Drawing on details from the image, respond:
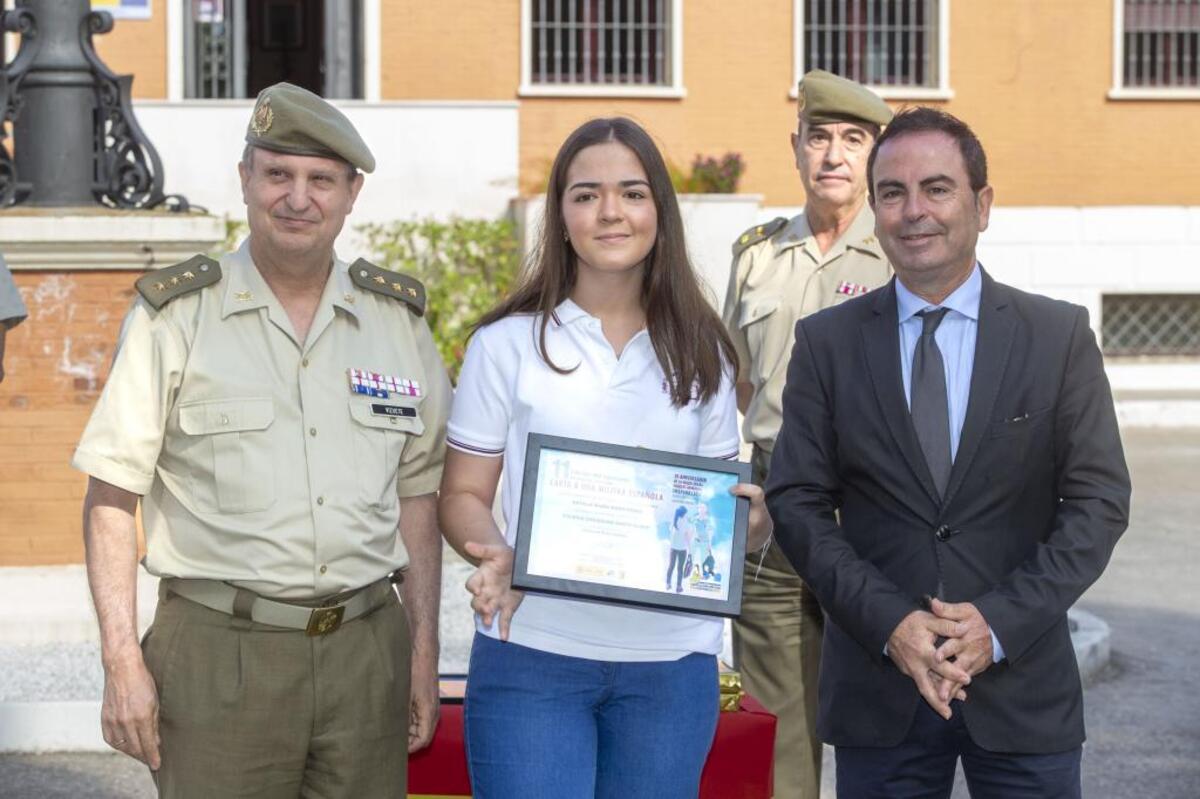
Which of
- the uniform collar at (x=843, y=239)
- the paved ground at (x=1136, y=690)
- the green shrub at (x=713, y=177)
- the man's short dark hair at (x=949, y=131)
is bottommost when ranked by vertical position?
the paved ground at (x=1136, y=690)

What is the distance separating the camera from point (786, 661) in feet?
16.9

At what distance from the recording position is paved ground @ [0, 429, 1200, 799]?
6.15 m

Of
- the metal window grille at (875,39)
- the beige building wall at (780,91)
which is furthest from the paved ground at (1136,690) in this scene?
the metal window grille at (875,39)

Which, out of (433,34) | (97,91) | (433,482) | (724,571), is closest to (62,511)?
(97,91)

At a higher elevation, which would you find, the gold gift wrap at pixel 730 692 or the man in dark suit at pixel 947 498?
the man in dark suit at pixel 947 498

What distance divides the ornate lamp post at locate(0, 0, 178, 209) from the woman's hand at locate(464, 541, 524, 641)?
5.42 m

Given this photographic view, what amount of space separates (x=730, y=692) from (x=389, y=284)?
1225 millimetres

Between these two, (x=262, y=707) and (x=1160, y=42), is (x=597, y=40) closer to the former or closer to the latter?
(x=1160, y=42)

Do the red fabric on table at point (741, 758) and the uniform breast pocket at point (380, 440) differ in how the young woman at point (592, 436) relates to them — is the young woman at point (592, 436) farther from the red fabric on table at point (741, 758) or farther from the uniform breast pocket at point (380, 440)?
the red fabric on table at point (741, 758)

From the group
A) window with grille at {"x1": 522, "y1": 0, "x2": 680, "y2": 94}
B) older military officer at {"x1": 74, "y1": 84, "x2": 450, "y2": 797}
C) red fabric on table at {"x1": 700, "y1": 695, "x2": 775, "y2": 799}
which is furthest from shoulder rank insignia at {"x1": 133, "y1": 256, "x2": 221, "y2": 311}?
window with grille at {"x1": 522, "y1": 0, "x2": 680, "y2": 94}

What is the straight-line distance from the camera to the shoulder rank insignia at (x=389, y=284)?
155 inches

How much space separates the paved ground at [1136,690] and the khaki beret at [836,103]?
226cm

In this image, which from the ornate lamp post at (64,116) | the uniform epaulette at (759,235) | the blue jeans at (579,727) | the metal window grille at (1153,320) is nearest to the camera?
the blue jeans at (579,727)

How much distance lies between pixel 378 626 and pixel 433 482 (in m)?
0.35
